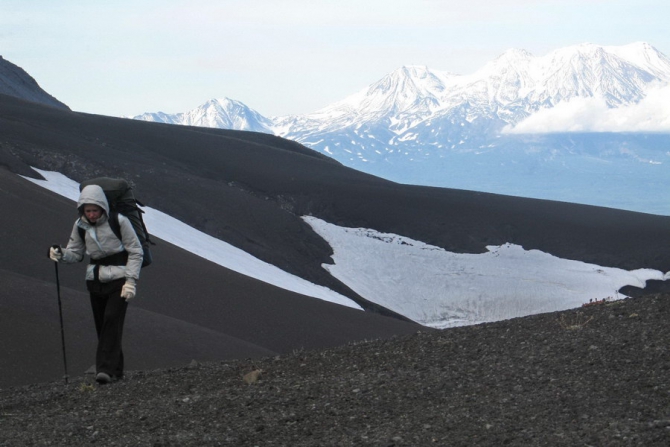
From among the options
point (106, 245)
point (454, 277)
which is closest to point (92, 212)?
point (106, 245)

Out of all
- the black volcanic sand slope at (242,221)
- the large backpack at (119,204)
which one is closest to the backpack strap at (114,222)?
the large backpack at (119,204)

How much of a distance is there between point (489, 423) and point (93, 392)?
4028mm

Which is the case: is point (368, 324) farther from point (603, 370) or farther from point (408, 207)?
point (408, 207)

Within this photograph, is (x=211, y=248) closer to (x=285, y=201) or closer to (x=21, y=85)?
(x=285, y=201)

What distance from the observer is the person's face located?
28.3ft

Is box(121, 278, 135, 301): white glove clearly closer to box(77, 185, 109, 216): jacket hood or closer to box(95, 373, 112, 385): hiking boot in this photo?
box(77, 185, 109, 216): jacket hood

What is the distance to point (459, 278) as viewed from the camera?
44.4m

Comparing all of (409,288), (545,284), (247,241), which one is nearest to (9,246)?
(247,241)

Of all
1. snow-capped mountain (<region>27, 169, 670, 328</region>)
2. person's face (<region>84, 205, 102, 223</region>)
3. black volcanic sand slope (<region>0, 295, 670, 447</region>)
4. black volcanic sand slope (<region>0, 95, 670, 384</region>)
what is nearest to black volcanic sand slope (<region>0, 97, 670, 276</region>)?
black volcanic sand slope (<region>0, 95, 670, 384</region>)

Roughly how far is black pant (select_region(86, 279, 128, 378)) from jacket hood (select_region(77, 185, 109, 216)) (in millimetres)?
804

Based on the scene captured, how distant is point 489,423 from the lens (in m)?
6.26

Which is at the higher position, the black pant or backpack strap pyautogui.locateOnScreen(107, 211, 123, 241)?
backpack strap pyautogui.locateOnScreen(107, 211, 123, 241)

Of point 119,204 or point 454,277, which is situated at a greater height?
point 119,204

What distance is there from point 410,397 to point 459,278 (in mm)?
37592
